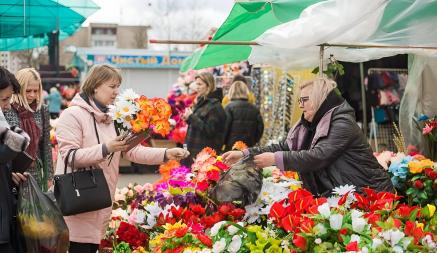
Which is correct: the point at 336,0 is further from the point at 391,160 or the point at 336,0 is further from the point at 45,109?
the point at 45,109

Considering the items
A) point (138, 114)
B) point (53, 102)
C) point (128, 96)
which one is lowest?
point (53, 102)

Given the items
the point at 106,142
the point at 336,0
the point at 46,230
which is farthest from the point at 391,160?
the point at 46,230

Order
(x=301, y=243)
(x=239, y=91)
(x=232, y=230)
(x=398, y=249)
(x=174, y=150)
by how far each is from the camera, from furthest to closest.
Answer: (x=239, y=91) < (x=174, y=150) < (x=232, y=230) < (x=301, y=243) < (x=398, y=249)

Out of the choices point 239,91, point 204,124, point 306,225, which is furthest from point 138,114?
point 239,91

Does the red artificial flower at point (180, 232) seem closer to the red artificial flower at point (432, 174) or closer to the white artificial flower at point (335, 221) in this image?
the white artificial flower at point (335, 221)

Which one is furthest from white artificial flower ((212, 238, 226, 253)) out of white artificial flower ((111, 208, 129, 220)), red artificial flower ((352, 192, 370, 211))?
white artificial flower ((111, 208, 129, 220))

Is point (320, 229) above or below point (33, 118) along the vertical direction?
below

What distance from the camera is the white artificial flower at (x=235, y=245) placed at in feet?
10.4

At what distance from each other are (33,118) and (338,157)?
7.96 ft

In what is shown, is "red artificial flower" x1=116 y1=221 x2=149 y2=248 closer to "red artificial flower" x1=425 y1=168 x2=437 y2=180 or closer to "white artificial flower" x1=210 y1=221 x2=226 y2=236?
"white artificial flower" x1=210 y1=221 x2=226 y2=236

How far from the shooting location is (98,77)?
167 inches

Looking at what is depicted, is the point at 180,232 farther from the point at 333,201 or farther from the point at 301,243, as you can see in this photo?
the point at 333,201

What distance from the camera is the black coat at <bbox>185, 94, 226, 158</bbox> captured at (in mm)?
7844

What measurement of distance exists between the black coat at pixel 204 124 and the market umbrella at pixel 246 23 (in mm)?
976
